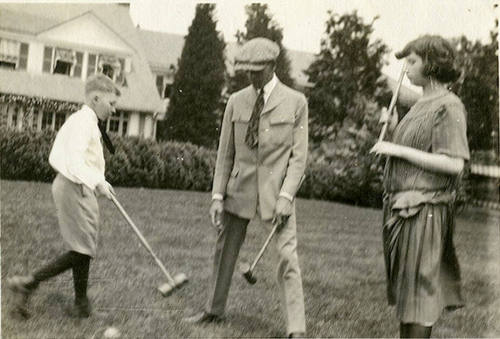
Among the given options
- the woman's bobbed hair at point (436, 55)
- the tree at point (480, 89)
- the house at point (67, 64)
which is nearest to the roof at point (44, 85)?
the house at point (67, 64)

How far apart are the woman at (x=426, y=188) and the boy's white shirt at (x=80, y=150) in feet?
4.21

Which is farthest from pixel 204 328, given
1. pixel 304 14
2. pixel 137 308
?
pixel 304 14

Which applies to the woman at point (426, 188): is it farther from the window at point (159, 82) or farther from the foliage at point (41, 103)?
the foliage at point (41, 103)

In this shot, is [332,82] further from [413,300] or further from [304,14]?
[413,300]

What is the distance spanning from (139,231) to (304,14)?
4.63ft

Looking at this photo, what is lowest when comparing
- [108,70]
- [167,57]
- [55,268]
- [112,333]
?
[112,333]

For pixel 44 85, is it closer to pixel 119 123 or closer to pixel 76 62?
Result: pixel 76 62

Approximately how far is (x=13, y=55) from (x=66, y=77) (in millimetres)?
263

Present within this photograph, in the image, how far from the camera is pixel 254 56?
9.23 ft

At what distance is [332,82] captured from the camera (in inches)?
128

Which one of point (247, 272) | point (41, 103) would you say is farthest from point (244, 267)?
point (41, 103)

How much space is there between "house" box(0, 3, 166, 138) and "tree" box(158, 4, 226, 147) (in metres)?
0.10

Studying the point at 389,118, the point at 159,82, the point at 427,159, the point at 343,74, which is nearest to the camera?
the point at 427,159

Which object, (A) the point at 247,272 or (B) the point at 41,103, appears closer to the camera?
(B) the point at 41,103
